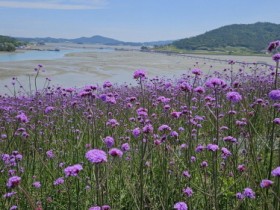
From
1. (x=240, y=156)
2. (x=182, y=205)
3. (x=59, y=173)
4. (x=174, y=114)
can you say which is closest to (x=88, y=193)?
(x=59, y=173)

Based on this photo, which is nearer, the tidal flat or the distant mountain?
the tidal flat

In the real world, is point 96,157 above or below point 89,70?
above

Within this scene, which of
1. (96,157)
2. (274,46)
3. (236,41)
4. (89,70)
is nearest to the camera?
(96,157)

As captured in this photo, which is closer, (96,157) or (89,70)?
(96,157)

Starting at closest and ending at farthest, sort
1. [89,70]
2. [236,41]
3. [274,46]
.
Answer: [274,46]
[89,70]
[236,41]

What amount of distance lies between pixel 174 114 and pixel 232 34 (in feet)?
661

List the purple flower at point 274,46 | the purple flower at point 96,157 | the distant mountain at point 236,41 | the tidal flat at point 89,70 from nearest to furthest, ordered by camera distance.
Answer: the purple flower at point 96,157
the purple flower at point 274,46
the tidal flat at point 89,70
the distant mountain at point 236,41

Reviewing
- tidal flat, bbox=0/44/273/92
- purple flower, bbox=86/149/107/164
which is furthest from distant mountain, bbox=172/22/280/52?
purple flower, bbox=86/149/107/164

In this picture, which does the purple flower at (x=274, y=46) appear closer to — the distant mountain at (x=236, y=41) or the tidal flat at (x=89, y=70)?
the tidal flat at (x=89, y=70)

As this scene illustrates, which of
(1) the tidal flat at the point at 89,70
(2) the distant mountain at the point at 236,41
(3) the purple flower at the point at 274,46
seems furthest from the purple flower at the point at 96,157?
(2) the distant mountain at the point at 236,41

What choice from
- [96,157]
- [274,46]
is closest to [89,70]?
[274,46]

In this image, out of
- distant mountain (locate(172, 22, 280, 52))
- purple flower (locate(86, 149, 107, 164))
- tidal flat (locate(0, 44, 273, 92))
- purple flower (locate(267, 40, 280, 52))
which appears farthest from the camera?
distant mountain (locate(172, 22, 280, 52))

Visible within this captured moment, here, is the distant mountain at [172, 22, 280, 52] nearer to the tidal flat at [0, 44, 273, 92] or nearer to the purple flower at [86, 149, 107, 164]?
the tidal flat at [0, 44, 273, 92]

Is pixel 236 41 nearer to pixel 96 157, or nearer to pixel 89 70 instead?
pixel 89 70
